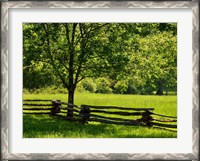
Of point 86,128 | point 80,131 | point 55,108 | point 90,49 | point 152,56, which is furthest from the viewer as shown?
point 55,108

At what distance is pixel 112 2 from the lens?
6.82 metres

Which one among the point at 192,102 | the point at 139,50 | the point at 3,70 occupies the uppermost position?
the point at 139,50

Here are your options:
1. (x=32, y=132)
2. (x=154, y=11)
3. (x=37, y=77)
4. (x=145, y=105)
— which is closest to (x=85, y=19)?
(x=154, y=11)

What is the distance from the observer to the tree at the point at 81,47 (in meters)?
12.1

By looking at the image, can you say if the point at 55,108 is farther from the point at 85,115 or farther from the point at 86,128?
the point at 86,128

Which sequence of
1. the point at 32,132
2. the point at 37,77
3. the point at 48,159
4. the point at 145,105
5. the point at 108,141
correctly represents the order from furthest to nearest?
the point at 145,105 → the point at 37,77 → the point at 32,132 → the point at 108,141 → the point at 48,159

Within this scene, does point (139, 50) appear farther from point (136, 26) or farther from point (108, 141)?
point (108, 141)

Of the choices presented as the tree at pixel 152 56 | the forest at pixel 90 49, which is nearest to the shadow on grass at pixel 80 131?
the forest at pixel 90 49

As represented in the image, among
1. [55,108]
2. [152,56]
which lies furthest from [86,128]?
[152,56]

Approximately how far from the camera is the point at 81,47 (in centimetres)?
1214

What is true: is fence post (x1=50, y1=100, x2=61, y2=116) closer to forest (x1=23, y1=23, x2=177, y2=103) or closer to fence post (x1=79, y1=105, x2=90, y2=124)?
forest (x1=23, y1=23, x2=177, y2=103)

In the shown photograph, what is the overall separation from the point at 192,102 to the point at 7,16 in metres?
3.80

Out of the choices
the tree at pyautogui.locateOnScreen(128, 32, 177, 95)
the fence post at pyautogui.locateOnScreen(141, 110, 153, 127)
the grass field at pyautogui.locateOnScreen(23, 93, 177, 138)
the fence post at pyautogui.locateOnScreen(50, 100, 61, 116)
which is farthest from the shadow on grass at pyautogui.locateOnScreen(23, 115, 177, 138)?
the tree at pyautogui.locateOnScreen(128, 32, 177, 95)

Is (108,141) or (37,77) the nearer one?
(108,141)
